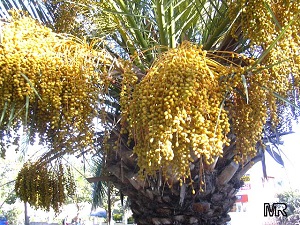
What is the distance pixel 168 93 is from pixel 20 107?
0.70 meters

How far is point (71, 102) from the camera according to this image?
1.82 m

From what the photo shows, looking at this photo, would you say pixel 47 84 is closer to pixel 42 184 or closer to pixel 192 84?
pixel 192 84

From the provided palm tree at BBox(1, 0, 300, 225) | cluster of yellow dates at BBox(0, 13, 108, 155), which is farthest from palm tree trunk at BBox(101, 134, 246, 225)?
cluster of yellow dates at BBox(0, 13, 108, 155)

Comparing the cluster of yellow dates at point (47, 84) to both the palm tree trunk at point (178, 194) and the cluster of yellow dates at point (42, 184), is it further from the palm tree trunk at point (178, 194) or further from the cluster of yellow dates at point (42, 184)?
the cluster of yellow dates at point (42, 184)

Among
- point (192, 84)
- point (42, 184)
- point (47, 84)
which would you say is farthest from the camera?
point (42, 184)

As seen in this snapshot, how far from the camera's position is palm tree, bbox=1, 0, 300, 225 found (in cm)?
174

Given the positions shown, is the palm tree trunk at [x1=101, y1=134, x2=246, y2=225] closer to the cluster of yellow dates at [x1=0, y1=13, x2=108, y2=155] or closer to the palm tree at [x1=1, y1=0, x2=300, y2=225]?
the palm tree at [x1=1, y1=0, x2=300, y2=225]

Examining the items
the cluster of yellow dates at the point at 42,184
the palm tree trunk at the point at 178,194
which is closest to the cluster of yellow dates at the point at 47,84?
the palm tree trunk at the point at 178,194

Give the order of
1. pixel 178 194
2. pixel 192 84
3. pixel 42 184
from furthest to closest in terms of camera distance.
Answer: pixel 42 184 → pixel 178 194 → pixel 192 84

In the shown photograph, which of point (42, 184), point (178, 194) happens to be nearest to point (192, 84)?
point (178, 194)

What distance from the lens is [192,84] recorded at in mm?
1636

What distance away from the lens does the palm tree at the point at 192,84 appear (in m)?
1.74

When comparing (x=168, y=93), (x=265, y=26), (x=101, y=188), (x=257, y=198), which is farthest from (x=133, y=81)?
(x=257, y=198)

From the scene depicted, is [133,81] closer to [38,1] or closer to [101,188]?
[38,1]
